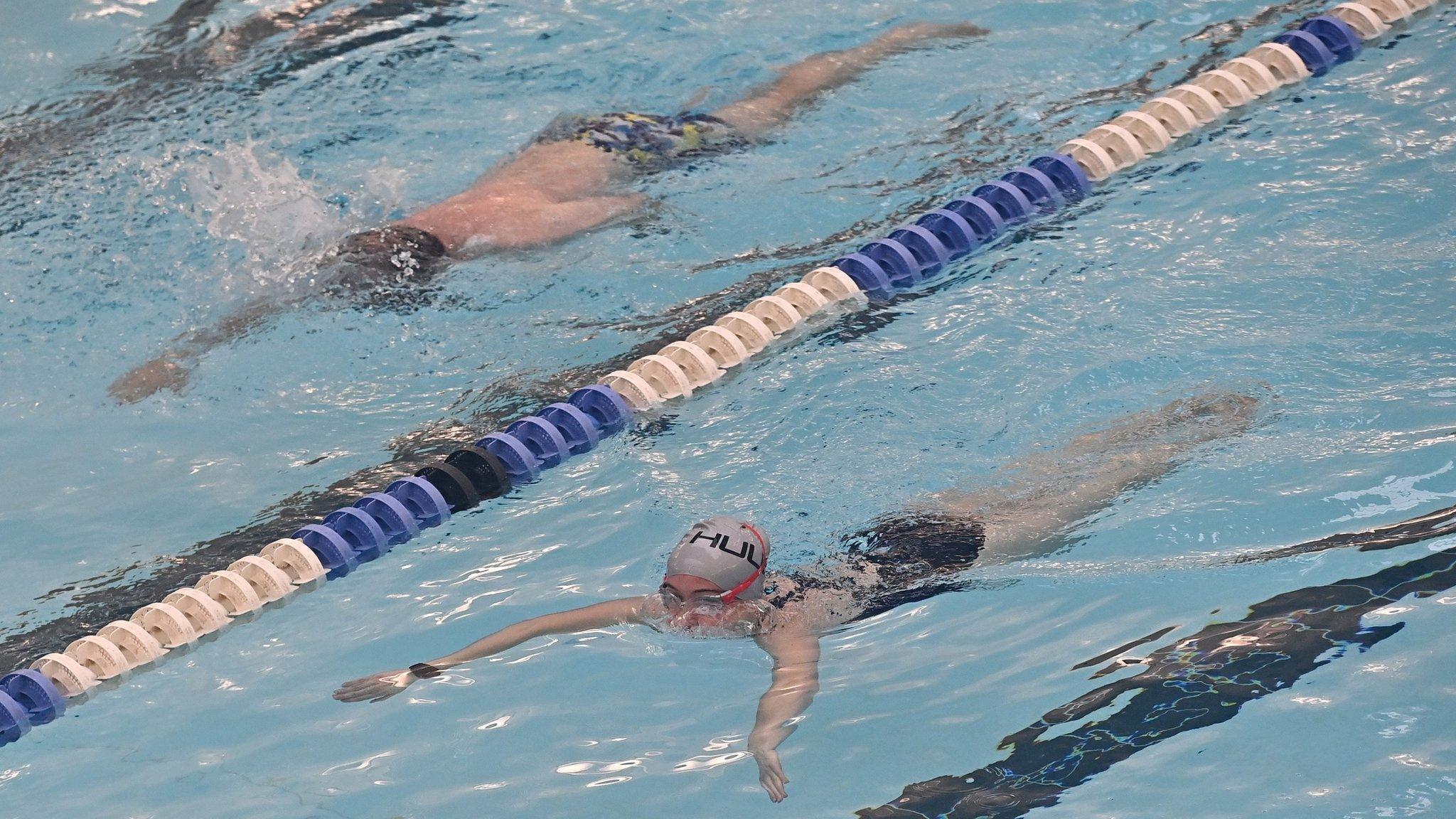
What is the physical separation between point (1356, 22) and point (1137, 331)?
256 cm

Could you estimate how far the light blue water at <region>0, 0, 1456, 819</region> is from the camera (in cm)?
339

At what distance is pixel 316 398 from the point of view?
4996 mm

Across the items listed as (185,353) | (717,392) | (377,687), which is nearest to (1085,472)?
(717,392)

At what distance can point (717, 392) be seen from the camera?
191 inches

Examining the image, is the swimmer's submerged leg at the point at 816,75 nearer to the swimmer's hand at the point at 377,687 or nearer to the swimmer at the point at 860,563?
the swimmer at the point at 860,563

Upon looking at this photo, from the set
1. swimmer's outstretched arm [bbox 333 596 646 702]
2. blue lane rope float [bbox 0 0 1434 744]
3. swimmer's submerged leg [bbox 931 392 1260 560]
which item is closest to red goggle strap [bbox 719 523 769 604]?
swimmer's outstretched arm [bbox 333 596 646 702]

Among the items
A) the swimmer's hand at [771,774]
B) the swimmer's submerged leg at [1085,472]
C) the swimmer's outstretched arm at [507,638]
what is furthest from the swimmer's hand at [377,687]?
the swimmer's submerged leg at [1085,472]

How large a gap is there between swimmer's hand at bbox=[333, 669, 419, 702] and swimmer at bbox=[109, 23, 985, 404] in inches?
72.7

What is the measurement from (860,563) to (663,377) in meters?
1.24

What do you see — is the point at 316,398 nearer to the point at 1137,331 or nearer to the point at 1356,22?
the point at 1137,331

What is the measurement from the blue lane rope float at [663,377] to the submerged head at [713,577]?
118cm

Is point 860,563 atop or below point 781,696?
atop

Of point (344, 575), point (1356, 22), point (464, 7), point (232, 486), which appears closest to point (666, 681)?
point (344, 575)

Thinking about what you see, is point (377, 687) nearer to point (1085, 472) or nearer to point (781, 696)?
point (781, 696)
